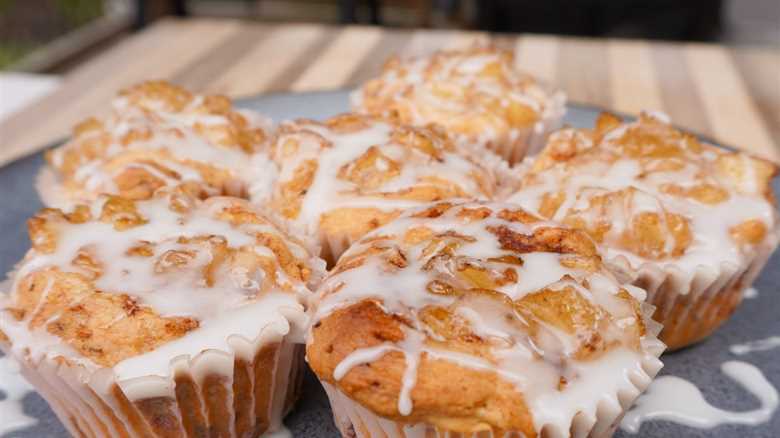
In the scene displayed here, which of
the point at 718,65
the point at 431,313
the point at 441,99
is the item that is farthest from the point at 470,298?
the point at 718,65

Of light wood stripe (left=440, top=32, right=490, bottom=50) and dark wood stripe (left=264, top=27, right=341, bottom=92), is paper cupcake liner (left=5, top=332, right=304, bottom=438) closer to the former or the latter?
dark wood stripe (left=264, top=27, right=341, bottom=92)

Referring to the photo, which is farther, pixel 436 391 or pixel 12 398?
pixel 12 398

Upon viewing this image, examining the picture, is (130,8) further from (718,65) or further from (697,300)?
(697,300)

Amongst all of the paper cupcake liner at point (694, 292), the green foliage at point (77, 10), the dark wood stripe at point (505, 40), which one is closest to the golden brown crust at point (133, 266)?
the paper cupcake liner at point (694, 292)

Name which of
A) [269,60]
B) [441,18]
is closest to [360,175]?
[269,60]

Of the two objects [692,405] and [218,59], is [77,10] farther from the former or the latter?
[692,405]

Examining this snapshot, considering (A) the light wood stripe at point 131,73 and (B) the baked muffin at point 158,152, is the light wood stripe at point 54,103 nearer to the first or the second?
(A) the light wood stripe at point 131,73

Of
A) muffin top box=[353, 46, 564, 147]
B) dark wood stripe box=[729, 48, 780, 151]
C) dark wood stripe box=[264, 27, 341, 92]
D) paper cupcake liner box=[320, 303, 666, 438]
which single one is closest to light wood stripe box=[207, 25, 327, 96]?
dark wood stripe box=[264, 27, 341, 92]
